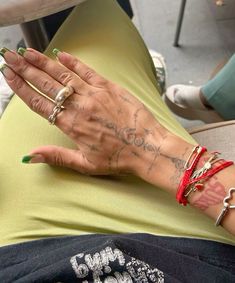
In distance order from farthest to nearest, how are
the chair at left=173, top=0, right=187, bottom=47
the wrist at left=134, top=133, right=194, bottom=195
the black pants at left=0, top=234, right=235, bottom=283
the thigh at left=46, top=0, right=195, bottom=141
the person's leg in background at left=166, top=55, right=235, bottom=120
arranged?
the chair at left=173, top=0, right=187, bottom=47 → the person's leg in background at left=166, top=55, right=235, bottom=120 → the thigh at left=46, top=0, right=195, bottom=141 → the wrist at left=134, top=133, right=194, bottom=195 → the black pants at left=0, top=234, right=235, bottom=283

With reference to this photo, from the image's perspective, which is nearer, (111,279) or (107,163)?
(111,279)

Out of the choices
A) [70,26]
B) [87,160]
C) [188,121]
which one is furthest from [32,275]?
[188,121]

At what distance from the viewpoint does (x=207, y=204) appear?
0.56m

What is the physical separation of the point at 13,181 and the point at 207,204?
0.28m

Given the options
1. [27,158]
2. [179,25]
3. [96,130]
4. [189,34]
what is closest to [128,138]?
[96,130]

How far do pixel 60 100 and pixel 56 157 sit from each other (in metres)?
0.08

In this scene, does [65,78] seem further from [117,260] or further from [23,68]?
[117,260]

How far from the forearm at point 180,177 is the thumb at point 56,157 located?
9 cm

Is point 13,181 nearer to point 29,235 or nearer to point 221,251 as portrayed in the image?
point 29,235

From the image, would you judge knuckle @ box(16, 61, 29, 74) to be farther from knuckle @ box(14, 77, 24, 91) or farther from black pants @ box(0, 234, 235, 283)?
black pants @ box(0, 234, 235, 283)

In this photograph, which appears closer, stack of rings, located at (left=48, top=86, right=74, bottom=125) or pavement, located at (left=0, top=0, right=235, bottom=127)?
stack of rings, located at (left=48, top=86, right=74, bottom=125)

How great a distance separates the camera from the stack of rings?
0.58 metres

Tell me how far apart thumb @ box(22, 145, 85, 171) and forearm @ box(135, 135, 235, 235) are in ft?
0.30

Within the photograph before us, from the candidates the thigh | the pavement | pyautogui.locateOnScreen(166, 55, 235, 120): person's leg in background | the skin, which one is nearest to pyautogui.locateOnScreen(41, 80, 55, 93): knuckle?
the skin
